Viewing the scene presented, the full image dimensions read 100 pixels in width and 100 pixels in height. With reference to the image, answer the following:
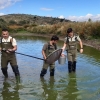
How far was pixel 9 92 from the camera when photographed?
822cm

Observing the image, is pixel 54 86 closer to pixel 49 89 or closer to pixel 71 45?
pixel 49 89

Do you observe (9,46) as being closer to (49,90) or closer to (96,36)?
(49,90)

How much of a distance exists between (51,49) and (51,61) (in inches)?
18.7

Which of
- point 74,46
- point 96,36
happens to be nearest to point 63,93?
point 74,46

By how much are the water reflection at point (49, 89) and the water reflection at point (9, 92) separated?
91 centimetres

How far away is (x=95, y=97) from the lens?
7.51 meters

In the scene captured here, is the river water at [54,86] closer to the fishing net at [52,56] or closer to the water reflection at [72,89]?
the water reflection at [72,89]

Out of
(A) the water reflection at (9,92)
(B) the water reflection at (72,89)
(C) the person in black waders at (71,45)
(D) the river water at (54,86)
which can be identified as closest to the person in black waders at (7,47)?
(A) the water reflection at (9,92)

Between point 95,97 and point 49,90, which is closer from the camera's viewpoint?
point 95,97

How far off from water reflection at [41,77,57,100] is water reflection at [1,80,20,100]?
0.91m

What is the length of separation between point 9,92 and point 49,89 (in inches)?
53.4

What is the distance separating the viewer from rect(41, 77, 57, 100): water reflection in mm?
7738

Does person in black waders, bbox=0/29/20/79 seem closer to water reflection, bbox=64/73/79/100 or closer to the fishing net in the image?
the fishing net

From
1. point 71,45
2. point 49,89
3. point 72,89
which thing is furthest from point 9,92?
point 71,45
